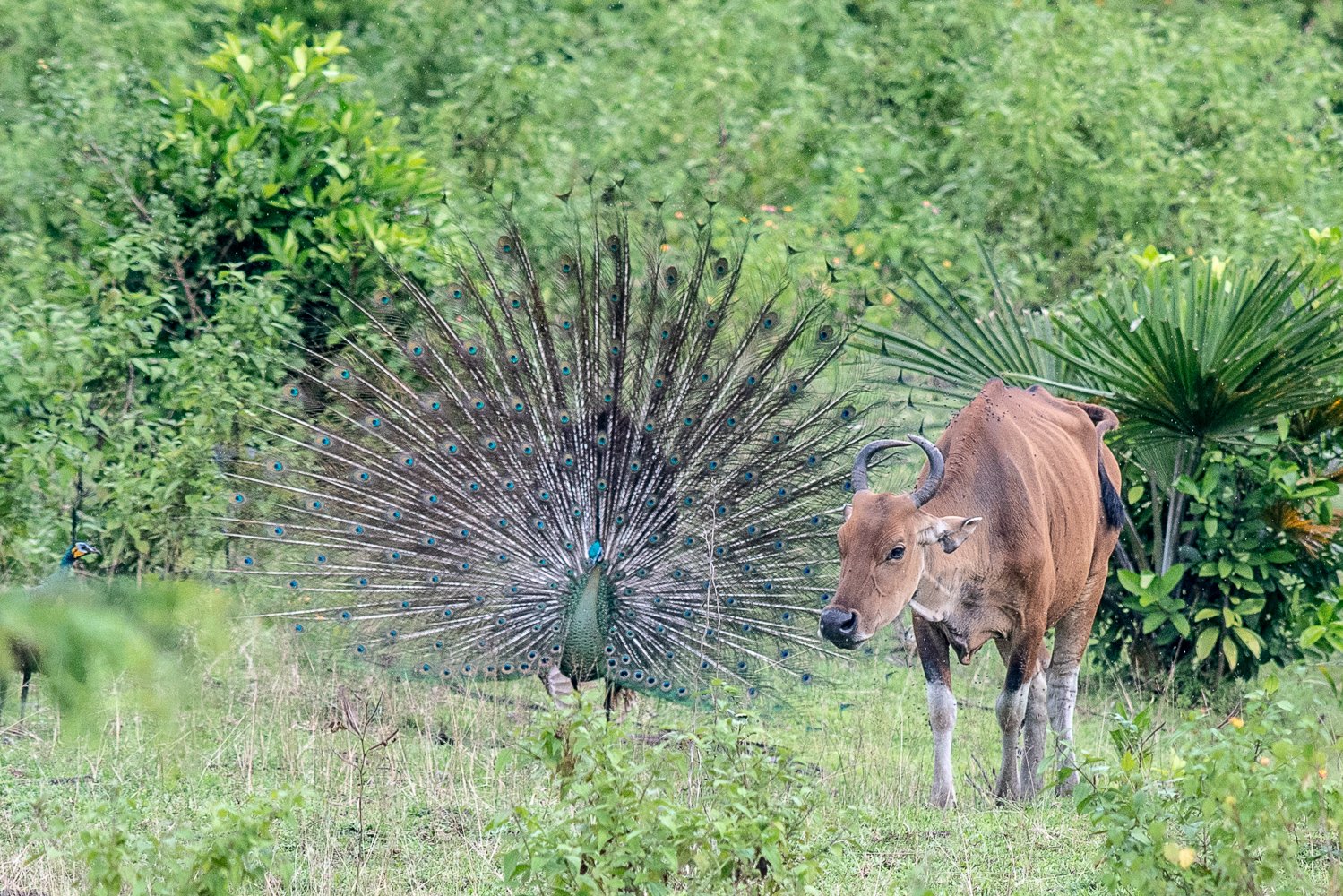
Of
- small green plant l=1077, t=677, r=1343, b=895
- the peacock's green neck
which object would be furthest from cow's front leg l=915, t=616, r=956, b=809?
the peacock's green neck

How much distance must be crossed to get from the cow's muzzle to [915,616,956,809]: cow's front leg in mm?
803

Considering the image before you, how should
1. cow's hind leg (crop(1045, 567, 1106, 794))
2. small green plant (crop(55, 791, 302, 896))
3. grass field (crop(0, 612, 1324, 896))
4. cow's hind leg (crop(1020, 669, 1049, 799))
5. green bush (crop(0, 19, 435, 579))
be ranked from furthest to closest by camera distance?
green bush (crop(0, 19, 435, 579)) < cow's hind leg (crop(1045, 567, 1106, 794)) < cow's hind leg (crop(1020, 669, 1049, 799)) < grass field (crop(0, 612, 1324, 896)) < small green plant (crop(55, 791, 302, 896))

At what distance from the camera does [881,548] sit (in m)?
5.47

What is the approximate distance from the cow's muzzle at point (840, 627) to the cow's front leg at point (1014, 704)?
1059mm

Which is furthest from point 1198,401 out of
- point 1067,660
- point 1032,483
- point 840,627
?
point 840,627

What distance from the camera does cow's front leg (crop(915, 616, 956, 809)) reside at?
6066 millimetres

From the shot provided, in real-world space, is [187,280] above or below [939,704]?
above

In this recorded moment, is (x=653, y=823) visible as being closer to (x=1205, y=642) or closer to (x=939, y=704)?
(x=939, y=704)

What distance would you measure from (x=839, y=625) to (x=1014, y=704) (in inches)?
48.6

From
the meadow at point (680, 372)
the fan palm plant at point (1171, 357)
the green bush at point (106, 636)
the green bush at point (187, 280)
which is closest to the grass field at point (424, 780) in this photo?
the meadow at point (680, 372)

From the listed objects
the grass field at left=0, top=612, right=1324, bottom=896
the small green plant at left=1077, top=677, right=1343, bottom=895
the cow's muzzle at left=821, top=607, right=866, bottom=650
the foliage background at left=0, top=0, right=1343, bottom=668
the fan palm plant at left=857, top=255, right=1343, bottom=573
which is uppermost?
the foliage background at left=0, top=0, right=1343, bottom=668

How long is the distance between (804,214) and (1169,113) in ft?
9.31

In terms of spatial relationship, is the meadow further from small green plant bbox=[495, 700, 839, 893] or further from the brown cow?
the brown cow

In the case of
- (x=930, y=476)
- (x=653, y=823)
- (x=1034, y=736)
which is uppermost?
(x=930, y=476)
